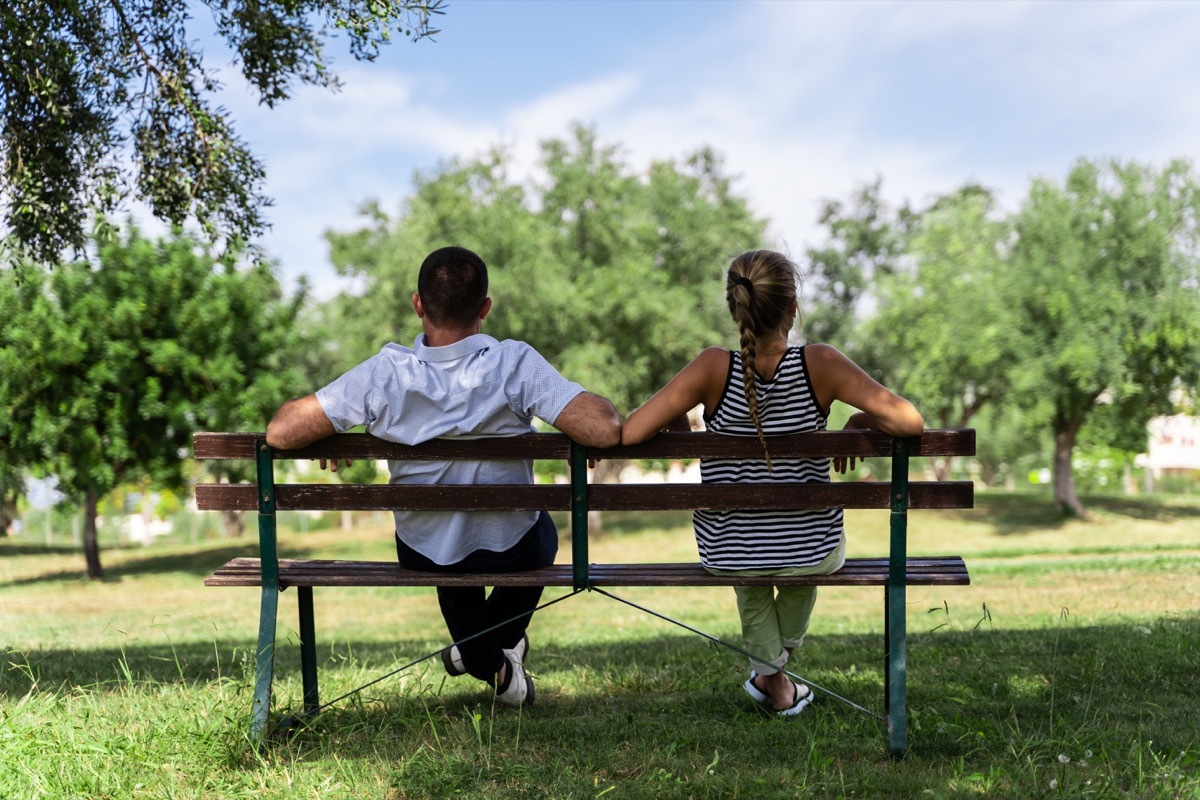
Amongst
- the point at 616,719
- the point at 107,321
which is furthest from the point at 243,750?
the point at 107,321

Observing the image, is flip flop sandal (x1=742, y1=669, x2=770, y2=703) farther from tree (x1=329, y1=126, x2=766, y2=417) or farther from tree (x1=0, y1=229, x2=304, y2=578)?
tree (x1=329, y1=126, x2=766, y2=417)

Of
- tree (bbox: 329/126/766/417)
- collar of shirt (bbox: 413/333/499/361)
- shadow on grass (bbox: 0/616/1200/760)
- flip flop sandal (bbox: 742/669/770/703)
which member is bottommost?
shadow on grass (bbox: 0/616/1200/760)

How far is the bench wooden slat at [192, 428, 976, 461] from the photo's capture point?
3.68 meters

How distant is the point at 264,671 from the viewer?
12.6 feet

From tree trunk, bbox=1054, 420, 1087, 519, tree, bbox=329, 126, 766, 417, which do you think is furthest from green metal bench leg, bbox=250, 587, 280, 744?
tree trunk, bbox=1054, 420, 1087, 519

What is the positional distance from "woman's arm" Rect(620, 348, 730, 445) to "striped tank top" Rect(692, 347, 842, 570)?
0.14 ft

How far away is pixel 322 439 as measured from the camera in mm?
3836

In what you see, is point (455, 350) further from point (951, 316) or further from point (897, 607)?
point (951, 316)

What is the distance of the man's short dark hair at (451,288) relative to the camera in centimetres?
407

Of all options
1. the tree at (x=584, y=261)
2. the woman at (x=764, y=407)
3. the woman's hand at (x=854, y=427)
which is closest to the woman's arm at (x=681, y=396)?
the woman at (x=764, y=407)

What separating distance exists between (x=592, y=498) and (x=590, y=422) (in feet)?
0.96

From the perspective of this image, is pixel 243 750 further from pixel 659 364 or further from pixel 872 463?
pixel 872 463

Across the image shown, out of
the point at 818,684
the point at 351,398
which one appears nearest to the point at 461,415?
the point at 351,398

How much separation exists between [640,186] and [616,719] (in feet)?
82.0
